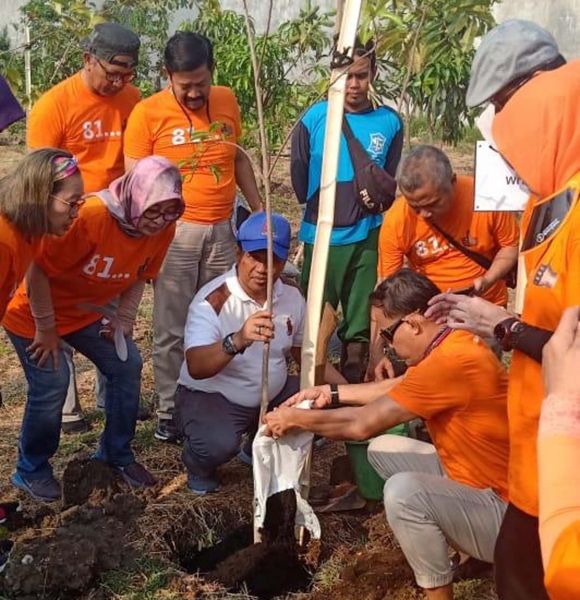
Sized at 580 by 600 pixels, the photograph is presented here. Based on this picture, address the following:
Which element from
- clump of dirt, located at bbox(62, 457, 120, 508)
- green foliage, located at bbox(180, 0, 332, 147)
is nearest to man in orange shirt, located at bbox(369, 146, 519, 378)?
clump of dirt, located at bbox(62, 457, 120, 508)

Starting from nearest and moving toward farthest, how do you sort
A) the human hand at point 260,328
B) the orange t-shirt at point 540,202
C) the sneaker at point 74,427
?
the orange t-shirt at point 540,202
the human hand at point 260,328
the sneaker at point 74,427

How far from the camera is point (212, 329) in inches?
146

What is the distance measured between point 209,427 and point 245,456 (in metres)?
0.50

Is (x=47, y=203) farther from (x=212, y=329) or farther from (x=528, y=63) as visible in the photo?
(x=528, y=63)

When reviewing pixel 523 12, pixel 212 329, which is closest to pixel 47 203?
pixel 212 329

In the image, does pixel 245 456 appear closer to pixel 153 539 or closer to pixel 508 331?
pixel 153 539

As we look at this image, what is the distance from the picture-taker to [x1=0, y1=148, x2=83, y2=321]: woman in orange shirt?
3.07 metres

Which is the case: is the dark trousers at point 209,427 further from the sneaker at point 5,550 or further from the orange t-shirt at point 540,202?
the orange t-shirt at point 540,202

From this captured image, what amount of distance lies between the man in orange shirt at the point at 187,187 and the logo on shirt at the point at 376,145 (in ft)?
2.11

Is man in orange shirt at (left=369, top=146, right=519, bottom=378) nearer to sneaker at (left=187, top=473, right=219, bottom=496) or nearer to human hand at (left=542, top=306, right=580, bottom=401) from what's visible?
sneaker at (left=187, top=473, right=219, bottom=496)

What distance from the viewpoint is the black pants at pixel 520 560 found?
2.16 m

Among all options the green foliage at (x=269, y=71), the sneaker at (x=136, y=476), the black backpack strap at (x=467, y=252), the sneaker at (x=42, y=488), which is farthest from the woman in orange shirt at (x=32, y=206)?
the green foliage at (x=269, y=71)

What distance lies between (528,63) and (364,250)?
248 cm

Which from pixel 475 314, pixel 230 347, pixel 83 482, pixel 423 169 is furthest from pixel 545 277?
pixel 83 482
